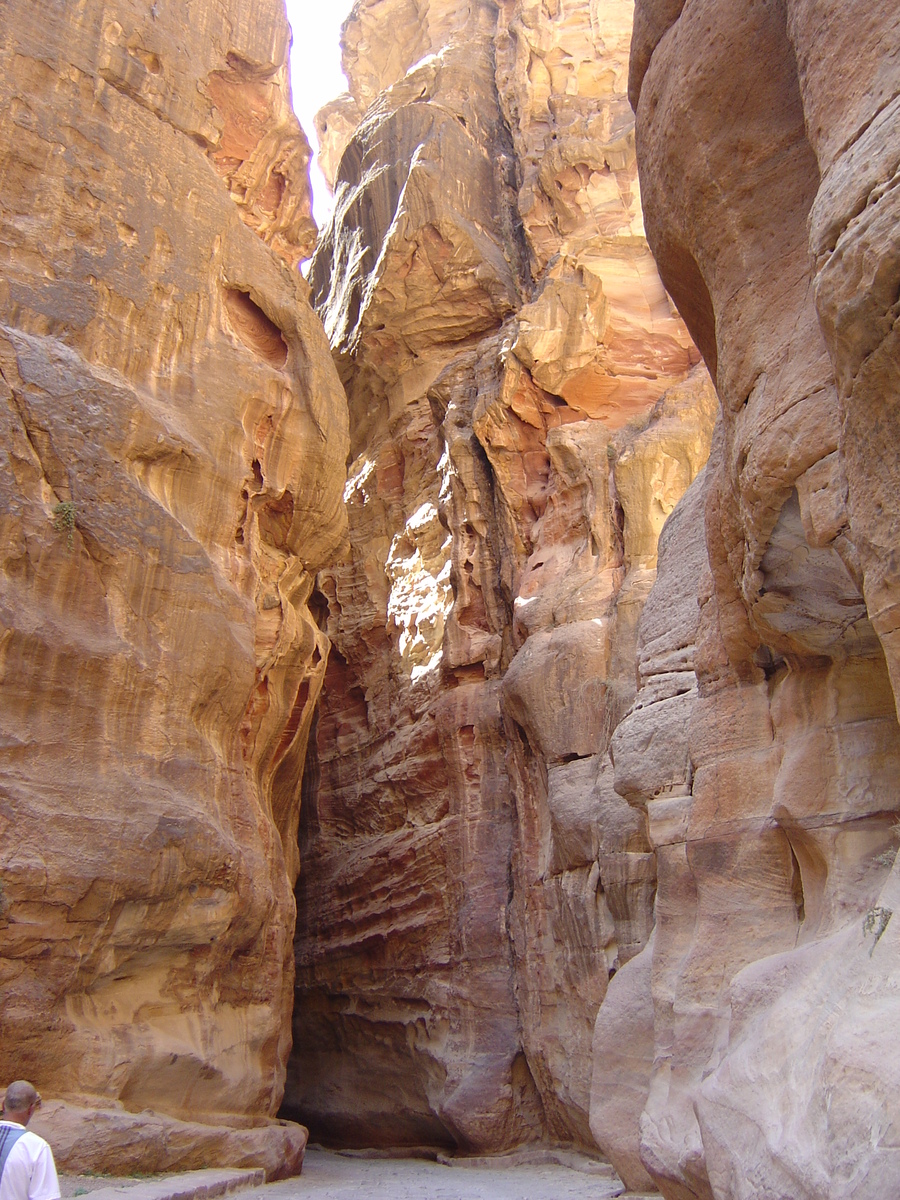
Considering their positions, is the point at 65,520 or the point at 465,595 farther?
the point at 465,595

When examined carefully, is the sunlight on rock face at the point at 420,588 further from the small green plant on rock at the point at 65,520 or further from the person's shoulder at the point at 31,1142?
the person's shoulder at the point at 31,1142

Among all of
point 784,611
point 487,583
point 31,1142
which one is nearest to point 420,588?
point 487,583

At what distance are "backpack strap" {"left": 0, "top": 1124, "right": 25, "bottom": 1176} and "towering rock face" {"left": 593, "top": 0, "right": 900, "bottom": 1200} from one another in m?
3.01

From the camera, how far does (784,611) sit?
627cm

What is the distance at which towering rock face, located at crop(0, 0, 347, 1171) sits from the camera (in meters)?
10.6

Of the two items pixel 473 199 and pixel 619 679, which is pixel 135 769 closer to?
pixel 619 679

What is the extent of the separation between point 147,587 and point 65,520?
1.22 m

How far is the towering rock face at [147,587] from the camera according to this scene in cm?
1063

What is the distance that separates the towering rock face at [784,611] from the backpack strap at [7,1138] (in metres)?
3.01

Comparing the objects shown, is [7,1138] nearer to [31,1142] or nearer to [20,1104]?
[31,1142]

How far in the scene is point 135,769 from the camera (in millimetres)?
11547

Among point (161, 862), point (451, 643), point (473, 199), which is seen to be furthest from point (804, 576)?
point (473, 199)

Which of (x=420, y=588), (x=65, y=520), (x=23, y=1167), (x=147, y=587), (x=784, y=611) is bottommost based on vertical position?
(x=23, y=1167)

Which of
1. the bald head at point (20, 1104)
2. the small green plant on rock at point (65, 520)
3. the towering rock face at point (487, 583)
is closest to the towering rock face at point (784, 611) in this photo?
the bald head at point (20, 1104)
